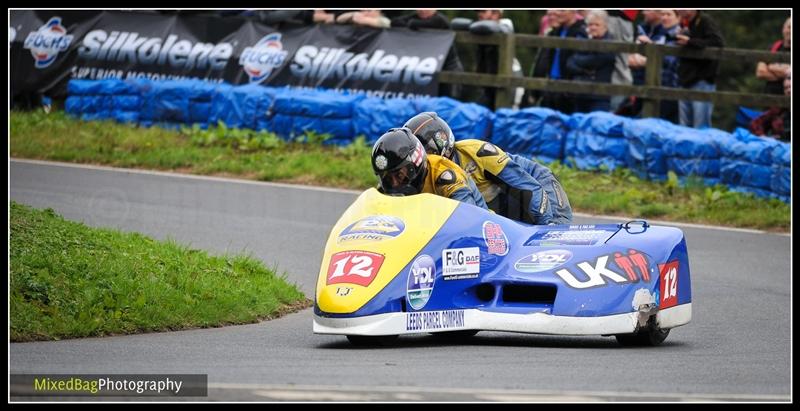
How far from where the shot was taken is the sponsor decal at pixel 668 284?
347 inches

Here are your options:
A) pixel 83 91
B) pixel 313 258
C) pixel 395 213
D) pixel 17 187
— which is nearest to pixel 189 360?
pixel 395 213

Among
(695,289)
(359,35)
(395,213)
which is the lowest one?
(695,289)

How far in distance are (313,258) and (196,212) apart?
2.36m

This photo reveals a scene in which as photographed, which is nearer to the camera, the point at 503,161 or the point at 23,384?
the point at 23,384

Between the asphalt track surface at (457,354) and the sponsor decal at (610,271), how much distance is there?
1.30ft

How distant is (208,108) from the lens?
18.3 m

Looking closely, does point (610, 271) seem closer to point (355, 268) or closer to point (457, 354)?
point (457, 354)

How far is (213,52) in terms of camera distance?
62.3 feet

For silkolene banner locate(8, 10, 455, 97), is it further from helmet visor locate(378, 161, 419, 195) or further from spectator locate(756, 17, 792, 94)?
helmet visor locate(378, 161, 419, 195)

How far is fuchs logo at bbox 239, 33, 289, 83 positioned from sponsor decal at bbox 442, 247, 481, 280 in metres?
10.5

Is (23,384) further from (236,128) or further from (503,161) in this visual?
(236,128)

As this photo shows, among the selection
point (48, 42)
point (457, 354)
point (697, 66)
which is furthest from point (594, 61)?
point (457, 354)

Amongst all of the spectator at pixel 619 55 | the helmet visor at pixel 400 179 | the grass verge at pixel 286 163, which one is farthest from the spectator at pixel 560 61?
the helmet visor at pixel 400 179

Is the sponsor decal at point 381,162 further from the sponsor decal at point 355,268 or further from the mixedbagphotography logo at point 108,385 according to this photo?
the mixedbagphotography logo at point 108,385
